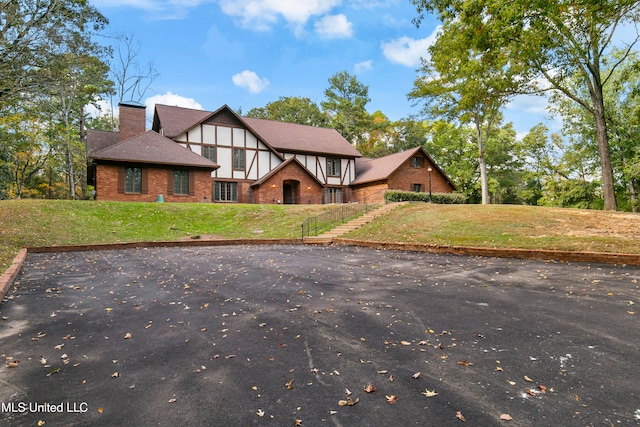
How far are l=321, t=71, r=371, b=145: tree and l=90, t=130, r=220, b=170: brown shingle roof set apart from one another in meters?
27.1

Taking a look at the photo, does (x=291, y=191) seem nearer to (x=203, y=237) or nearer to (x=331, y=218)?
(x=331, y=218)

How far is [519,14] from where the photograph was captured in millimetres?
11992

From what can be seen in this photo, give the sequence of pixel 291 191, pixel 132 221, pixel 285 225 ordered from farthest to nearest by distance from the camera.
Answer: pixel 291 191 < pixel 285 225 < pixel 132 221

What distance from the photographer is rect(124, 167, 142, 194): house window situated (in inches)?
923

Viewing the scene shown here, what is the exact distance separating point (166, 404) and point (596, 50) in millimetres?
22980

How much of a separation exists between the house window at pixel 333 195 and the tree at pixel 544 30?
18245mm

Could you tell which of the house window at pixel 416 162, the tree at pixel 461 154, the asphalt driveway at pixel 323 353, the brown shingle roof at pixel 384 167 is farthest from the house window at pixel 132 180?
the tree at pixel 461 154

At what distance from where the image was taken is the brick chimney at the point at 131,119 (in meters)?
27.8

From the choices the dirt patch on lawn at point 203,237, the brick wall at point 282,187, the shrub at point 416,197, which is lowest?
the dirt patch on lawn at point 203,237

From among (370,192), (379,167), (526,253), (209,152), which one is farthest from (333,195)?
(526,253)

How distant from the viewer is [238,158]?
29.2 metres

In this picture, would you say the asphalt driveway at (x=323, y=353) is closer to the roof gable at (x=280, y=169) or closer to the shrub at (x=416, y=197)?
the shrub at (x=416, y=197)

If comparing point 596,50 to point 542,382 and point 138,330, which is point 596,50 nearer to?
point 542,382

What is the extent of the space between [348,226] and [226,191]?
14010mm
